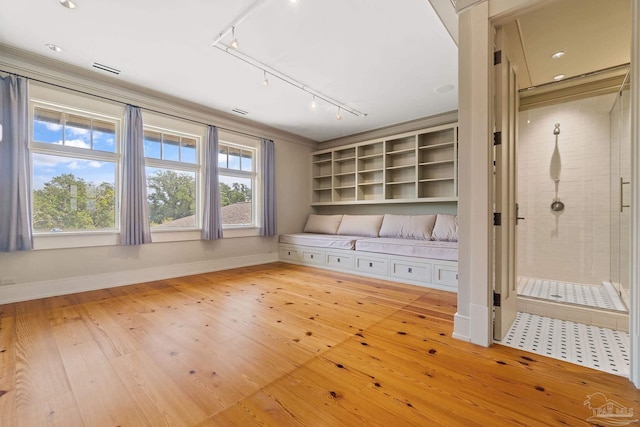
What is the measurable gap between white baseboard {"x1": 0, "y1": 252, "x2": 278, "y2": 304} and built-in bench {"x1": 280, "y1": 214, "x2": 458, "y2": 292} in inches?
51.3

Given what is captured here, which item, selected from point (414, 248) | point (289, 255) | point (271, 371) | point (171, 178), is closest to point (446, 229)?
point (414, 248)

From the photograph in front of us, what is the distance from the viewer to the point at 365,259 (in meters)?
4.09

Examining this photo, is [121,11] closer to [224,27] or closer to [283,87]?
[224,27]

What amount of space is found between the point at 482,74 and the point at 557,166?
237cm

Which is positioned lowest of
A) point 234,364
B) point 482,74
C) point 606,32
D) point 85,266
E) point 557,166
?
point 234,364

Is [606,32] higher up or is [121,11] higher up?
[121,11]

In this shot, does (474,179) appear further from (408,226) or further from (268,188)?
(268,188)

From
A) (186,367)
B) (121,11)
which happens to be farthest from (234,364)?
(121,11)

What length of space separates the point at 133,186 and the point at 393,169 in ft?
13.4

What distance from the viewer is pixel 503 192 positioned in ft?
6.43

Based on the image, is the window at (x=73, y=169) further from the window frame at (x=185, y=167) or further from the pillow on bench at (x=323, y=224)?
the pillow on bench at (x=323, y=224)

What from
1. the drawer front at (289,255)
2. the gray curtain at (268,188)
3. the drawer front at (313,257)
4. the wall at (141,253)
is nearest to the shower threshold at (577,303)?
the drawer front at (313,257)

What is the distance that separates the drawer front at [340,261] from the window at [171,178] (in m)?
2.27

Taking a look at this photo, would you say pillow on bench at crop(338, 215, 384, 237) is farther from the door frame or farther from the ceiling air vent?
the ceiling air vent
